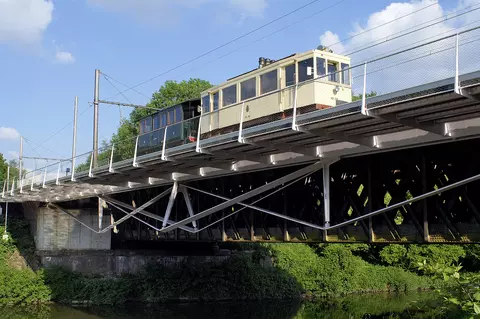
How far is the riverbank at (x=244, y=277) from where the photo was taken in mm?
31656

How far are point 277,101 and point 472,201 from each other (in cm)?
711

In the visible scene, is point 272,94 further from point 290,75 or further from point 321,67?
point 321,67

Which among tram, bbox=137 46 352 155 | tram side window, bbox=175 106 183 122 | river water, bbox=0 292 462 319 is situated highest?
tram side window, bbox=175 106 183 122

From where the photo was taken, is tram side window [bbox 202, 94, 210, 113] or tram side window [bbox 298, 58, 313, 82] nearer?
tram side window [bbox 298, 58, 313, 82]

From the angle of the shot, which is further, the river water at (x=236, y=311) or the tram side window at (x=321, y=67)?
the river water at (x=236, y=311)

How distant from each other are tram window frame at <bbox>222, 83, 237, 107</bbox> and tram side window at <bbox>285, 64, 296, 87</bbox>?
278 centimetres

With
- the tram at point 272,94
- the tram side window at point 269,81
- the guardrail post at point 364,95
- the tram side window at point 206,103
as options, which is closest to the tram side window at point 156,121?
the tram at point 272,94

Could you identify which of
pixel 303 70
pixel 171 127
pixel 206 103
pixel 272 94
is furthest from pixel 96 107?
pixel 303 70

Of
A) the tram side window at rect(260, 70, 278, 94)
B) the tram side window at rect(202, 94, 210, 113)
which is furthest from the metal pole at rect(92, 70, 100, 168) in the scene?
the tram side window at rect(260, 70, 278, 94)

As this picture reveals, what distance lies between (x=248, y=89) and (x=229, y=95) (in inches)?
57.5

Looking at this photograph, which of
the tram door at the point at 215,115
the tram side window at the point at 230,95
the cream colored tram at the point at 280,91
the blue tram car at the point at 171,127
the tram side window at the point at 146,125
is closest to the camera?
the cream colored tram at the point at 280,91

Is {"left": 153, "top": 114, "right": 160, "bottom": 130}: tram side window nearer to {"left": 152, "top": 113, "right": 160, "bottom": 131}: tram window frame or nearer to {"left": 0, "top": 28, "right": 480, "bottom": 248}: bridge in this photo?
{"left": 152, "top": 113, "right": 160, "bottom": 131}: tram window frame

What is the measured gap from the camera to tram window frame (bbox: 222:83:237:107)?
20428 mm

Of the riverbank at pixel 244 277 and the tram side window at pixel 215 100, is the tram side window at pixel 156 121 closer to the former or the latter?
the tram side window at pixel 215 100
